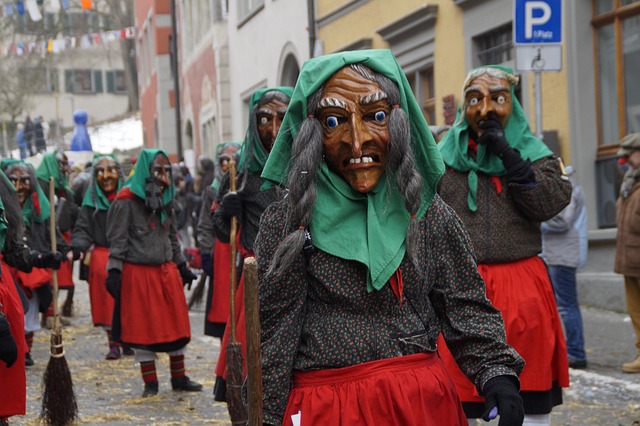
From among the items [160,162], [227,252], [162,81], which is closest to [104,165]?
[160,162]

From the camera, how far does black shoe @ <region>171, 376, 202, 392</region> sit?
9.10 m

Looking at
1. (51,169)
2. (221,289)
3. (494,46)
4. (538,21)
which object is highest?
(494,46)

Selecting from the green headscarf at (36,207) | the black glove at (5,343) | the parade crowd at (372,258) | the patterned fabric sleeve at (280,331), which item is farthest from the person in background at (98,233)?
the patterned fabric sleeve at (280,331)

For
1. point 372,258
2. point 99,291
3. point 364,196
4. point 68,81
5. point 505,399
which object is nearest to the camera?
point 505,399

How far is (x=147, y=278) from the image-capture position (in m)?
9.27

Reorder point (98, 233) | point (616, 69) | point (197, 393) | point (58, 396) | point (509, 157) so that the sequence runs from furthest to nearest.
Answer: point (616, 69) → point (98, 233) → point (197, 393) → point (58, 396) → point (509, 157)

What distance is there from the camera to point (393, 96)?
3459mm

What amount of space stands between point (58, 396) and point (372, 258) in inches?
198

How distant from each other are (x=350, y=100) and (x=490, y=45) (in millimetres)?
11969

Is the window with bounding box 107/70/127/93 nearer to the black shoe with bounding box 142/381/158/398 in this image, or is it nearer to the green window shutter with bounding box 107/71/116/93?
the green window shutter with bounding box 107/71/116/93

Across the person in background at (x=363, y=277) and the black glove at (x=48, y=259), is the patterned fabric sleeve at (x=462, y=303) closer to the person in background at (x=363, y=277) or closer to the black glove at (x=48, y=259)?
the person in background at (x=363, y=277)

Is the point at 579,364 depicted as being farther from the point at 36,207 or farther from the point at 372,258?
the point at 372,258

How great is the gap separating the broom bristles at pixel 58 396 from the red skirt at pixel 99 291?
11.1 feet

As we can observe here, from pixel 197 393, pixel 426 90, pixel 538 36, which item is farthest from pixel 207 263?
pixel 426 90
